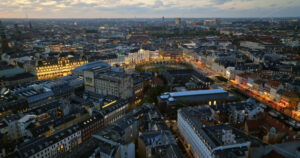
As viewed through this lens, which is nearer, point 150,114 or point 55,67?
point 150,114

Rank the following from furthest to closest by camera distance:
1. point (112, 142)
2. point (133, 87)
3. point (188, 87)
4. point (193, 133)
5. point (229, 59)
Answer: point (229, 59)
point (188, 87)
point (133, 87)
point (193, 133)
point (112, 142)

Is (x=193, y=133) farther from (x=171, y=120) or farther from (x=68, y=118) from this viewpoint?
(x=68, y=118)

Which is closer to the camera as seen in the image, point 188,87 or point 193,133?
point 193,133

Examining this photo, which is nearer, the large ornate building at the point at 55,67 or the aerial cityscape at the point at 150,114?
the aerial cityscape at the point at 150,114

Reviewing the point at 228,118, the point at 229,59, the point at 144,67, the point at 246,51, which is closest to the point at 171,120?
the point at 228,118

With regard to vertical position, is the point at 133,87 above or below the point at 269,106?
above

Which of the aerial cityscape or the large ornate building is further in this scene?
the large ornate building

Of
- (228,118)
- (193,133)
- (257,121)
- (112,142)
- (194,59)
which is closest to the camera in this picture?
(112,142)
